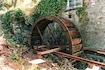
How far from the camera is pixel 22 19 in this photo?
33.2 ft

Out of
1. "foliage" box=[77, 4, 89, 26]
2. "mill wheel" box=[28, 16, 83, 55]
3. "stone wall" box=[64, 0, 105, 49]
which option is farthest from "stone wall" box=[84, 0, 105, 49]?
"mill wheel" box=[28, 16, 83, 55]

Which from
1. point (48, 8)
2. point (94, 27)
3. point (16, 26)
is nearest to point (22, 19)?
point (16, 26)

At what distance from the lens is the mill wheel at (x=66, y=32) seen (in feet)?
24.7

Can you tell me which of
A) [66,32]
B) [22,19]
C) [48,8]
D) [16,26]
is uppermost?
[48,8]

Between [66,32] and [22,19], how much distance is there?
3289mm

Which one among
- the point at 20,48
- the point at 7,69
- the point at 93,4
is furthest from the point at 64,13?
the point at 7,69

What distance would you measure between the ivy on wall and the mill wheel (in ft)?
2.20

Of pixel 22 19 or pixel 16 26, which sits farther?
pixel 22 19

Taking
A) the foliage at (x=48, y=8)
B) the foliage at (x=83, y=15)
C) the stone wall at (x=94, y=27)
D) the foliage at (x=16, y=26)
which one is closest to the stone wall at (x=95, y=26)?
the stone wall at (x=94, y=27)

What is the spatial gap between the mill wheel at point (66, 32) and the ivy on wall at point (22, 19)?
67 centimetres

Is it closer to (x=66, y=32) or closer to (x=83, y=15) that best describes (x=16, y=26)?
(x=66, y=32)

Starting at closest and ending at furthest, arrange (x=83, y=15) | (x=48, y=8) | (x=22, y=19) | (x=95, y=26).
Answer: (x=95, y=26) → (x=83, y=15) → (x=48, y=8) → (x=22, y=19)

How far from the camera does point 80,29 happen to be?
28.0ft

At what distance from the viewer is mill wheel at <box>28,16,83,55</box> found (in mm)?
7524
